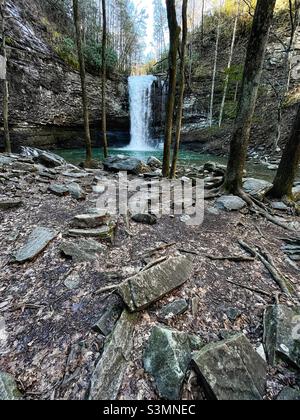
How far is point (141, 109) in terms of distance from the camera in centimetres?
2036

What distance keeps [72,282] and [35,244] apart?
816mm

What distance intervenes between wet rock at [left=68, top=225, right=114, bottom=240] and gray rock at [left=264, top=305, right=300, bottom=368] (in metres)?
2.01

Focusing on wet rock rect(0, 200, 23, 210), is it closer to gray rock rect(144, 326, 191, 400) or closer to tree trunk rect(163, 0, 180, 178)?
gray rock rect(144, 326, 191, 400)

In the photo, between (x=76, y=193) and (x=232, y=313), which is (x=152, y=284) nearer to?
(x=232, y=313)

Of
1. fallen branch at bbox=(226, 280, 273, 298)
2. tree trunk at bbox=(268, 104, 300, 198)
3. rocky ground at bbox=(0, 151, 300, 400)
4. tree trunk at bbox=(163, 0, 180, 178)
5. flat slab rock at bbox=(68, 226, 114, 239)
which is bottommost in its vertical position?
fallen branch at bbox=(226, 280, 273, 298)

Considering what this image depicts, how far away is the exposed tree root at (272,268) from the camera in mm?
2411

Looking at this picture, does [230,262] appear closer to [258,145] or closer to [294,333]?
[294,333]

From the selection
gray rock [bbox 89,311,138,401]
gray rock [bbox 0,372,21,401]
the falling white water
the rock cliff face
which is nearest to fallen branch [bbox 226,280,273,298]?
gray rock [bbox 89,311,138,401]

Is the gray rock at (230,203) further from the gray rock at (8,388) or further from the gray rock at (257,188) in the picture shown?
the gray rock at (8,388)

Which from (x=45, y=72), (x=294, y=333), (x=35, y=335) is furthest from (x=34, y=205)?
(x=45, y=72)

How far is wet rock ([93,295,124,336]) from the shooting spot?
1.77m

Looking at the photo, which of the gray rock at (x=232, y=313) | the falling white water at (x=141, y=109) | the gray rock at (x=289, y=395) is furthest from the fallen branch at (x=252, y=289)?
the falling white water at (x=141, y=109)

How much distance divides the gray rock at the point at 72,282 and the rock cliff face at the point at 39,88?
521 inches

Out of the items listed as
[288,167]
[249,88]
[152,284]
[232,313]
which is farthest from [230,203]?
[152,284]
